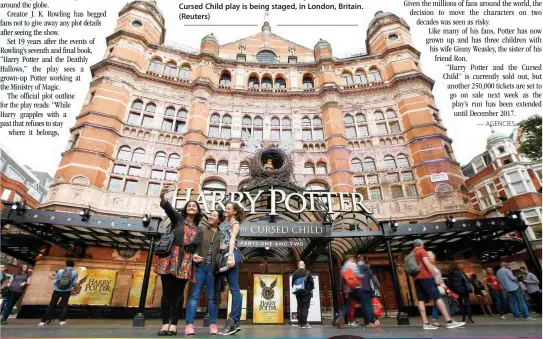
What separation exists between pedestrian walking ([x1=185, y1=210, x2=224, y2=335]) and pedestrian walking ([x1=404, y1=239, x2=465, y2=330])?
391 centimetres

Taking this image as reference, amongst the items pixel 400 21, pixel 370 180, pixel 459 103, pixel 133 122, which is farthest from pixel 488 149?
pixel 133 122

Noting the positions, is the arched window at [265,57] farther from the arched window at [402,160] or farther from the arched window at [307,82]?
the arched window at [402,160]

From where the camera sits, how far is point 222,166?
61.2ft

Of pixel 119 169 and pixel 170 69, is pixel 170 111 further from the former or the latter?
pixel 119 169

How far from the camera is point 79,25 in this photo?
882 centimetres

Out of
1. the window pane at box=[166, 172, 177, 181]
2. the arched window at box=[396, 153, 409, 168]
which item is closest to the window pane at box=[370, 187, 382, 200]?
the arched window at box=[396, 153, 409, 168]

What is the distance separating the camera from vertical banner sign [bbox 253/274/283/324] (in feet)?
28.3

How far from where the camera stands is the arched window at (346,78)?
76.1 ft

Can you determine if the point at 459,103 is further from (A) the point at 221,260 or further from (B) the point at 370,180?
(B) the point at 370,180

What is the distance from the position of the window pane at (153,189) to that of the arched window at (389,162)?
1499cm

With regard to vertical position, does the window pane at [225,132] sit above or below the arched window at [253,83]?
below

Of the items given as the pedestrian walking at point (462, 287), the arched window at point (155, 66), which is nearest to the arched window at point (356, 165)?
the pedestrian walking at point (462, 287)

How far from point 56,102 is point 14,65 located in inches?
50.5

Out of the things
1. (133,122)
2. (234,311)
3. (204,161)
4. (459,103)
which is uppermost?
(133,122)
